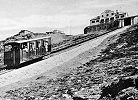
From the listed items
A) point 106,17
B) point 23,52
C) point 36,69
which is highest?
point 106,17

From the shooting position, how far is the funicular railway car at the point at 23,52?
20.6 meters

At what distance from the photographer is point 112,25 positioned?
4516 centimetres

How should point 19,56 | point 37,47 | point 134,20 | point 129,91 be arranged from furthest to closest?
1. point 134,20
2. point 37,47
3. point 19,56
4. point 129,91

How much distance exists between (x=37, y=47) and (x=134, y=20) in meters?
25.7

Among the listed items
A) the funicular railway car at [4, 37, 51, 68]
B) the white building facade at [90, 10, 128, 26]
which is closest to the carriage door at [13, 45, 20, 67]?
the funicular railway car at [4, 37, 51, 68]

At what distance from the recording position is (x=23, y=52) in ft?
68.0

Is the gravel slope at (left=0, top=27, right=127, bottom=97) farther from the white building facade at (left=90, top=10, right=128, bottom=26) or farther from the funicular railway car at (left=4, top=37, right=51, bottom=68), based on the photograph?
the white building facade at (left=90, top=10, right=128, bottom=26)

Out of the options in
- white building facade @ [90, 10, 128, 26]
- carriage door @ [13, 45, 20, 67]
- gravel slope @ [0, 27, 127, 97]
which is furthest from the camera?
white building facade @ [90, 10, 128, 26]

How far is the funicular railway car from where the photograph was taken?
20564 millimetres

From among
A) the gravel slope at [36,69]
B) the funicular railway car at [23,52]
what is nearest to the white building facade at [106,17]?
the funicular railway car at [23,52]

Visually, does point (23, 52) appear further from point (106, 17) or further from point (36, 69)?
point (106, 17)

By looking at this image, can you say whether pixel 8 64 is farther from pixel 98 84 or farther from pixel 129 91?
pixel 129 91

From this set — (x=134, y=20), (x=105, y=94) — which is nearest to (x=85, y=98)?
(x=105, y=94)

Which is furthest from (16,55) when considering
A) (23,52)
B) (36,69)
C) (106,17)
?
(106,17)
